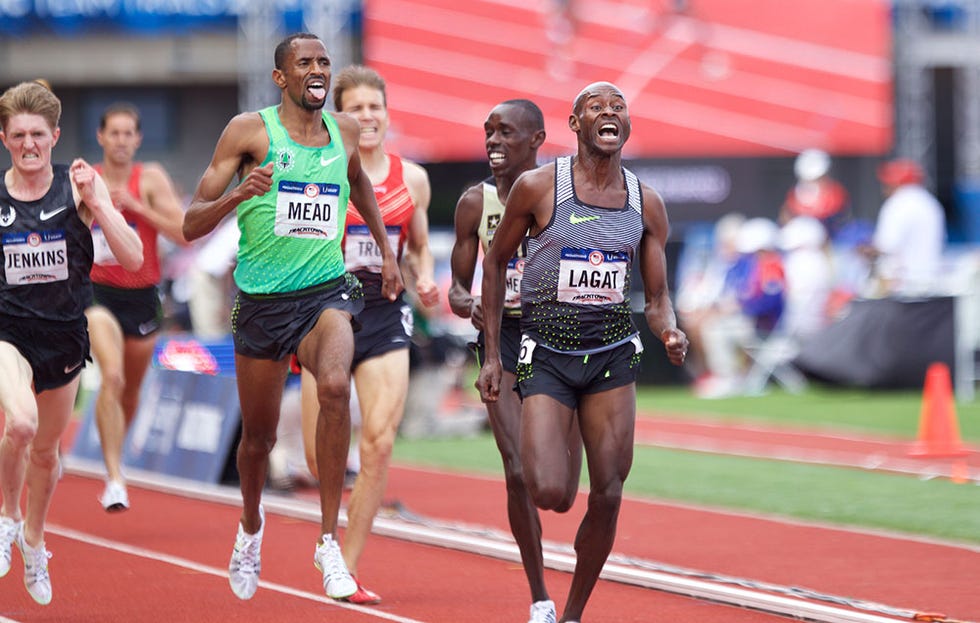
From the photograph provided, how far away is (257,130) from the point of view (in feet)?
22.4

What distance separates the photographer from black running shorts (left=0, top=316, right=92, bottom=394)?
6887mm

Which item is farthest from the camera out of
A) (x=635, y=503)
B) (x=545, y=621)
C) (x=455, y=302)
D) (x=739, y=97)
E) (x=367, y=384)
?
(x=739, y=97)

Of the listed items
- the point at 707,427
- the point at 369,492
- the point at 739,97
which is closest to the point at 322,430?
the point at 369,492

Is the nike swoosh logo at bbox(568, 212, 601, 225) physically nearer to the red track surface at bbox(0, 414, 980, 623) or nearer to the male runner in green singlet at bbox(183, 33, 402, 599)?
the male runner in green singlet at bbox(183, 33, 402, 599)

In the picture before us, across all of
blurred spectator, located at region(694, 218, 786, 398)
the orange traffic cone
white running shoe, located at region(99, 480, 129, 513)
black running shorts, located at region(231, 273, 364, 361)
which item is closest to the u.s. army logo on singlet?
black running shorts, located at region(231, 273, 364, 361)

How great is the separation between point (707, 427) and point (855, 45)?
1234 centimetres

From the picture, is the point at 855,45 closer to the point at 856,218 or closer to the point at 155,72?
the point at 856,218

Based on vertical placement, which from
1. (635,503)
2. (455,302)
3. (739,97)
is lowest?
(635,503)

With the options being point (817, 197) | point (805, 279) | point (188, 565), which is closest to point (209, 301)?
point (805, 279)

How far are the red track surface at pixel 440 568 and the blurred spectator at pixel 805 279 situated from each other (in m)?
10.6

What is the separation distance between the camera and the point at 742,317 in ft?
70.2

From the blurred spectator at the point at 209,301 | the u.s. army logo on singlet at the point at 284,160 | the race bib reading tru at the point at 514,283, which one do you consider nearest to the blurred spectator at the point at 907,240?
the blurred spectator at the point at 209,301

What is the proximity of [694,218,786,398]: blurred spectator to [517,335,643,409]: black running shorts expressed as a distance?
14.9 m

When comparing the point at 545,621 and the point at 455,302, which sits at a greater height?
the point at 455,302
